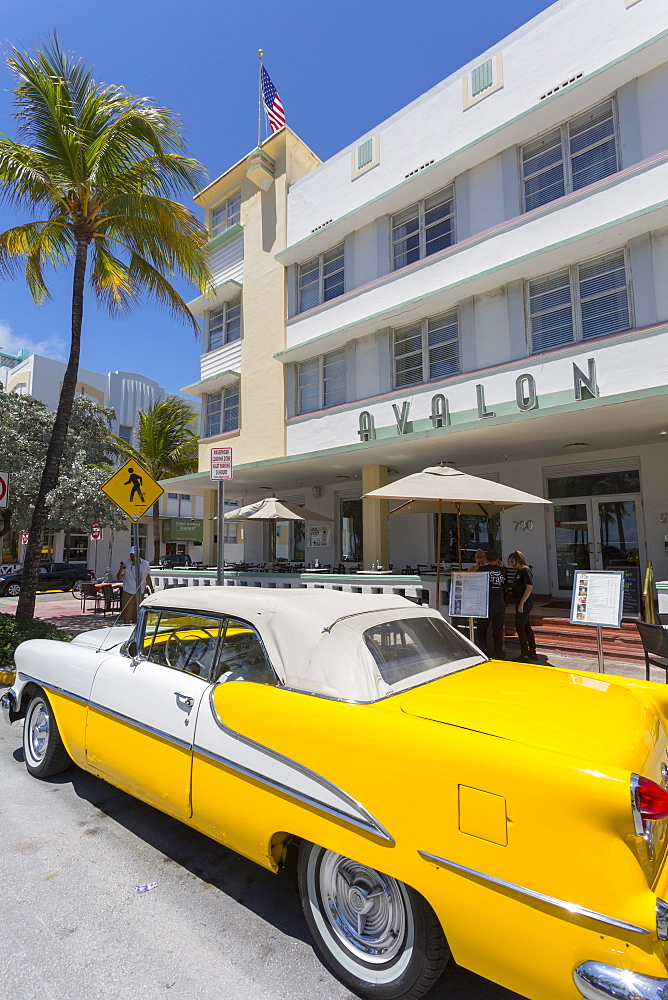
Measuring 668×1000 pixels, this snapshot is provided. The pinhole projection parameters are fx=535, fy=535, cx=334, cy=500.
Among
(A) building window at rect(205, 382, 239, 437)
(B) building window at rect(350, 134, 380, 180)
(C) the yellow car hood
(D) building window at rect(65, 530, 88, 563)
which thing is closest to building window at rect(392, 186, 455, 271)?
(B) building window at rect(350, 134, 380, 180)

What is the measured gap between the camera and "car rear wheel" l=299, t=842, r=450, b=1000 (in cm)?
202

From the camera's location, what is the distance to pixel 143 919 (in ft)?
8.60

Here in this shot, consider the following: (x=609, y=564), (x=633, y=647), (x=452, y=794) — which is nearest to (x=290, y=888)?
(x=452, y=794)

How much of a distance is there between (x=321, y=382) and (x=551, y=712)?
41.5 ft

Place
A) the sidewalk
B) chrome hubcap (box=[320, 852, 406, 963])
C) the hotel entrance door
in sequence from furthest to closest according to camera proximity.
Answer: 1. the sidewalk
2. the hotel entrance door
3. chrome hubcap (box=[320, 852, 406, 963])

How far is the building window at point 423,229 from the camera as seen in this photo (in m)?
12.1

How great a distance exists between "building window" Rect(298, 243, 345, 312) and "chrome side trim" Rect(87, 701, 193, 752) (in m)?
12.7

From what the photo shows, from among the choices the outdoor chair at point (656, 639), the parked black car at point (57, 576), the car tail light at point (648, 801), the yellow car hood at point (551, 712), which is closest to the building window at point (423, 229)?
the outdoor chair at point (656, 639)

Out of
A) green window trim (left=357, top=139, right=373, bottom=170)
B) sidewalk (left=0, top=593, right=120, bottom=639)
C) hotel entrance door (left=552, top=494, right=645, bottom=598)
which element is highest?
green window trim (left=357, top=139, right=373, bottom=170)

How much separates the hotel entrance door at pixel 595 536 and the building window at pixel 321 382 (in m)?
6.03

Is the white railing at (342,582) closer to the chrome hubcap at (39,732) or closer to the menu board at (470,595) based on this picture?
the menu board at (470,595)

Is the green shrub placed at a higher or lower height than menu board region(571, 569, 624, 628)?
lower

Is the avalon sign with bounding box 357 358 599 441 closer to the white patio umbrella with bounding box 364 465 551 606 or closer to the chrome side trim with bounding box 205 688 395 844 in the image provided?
the white patio umbrella with bounding box 364 465 551 606

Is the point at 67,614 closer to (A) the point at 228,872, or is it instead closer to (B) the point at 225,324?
(B) the point at 225,324
